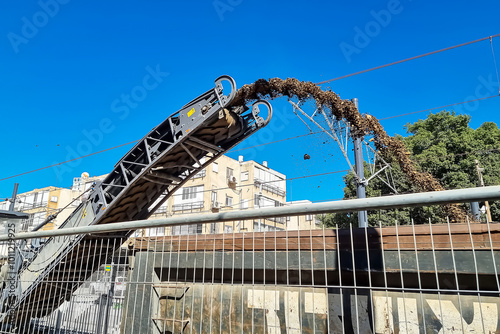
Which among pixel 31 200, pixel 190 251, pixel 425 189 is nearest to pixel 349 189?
pixel 425 189

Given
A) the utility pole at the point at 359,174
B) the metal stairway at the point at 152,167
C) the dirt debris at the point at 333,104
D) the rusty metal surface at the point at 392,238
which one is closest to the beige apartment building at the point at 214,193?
the utility pole at the point at 359,174

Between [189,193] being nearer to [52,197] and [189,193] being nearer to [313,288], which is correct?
[52,197]

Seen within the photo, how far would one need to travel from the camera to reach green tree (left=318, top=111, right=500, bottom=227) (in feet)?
71.9

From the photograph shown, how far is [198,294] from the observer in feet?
14.8

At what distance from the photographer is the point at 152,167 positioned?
861cm

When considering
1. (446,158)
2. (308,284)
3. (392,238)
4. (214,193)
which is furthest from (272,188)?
(308,284)

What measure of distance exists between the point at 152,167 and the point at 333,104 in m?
4.42

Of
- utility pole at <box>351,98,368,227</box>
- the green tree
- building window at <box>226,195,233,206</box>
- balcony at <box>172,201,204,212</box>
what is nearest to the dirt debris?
utility pole at <box>351,98,368,227</box>

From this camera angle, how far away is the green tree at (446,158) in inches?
862

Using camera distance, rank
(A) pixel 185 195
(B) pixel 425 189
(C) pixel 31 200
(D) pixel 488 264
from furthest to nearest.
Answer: (C) pixel 31 200
(A) pixel 185 195
(B) pixel 425 189
(D) pixel 488 264

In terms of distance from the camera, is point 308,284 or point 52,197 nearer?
point 308,284

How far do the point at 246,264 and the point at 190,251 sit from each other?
32.9 inches

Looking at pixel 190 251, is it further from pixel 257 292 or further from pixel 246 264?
pixel 257 292

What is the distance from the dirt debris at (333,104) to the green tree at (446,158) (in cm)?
1281
